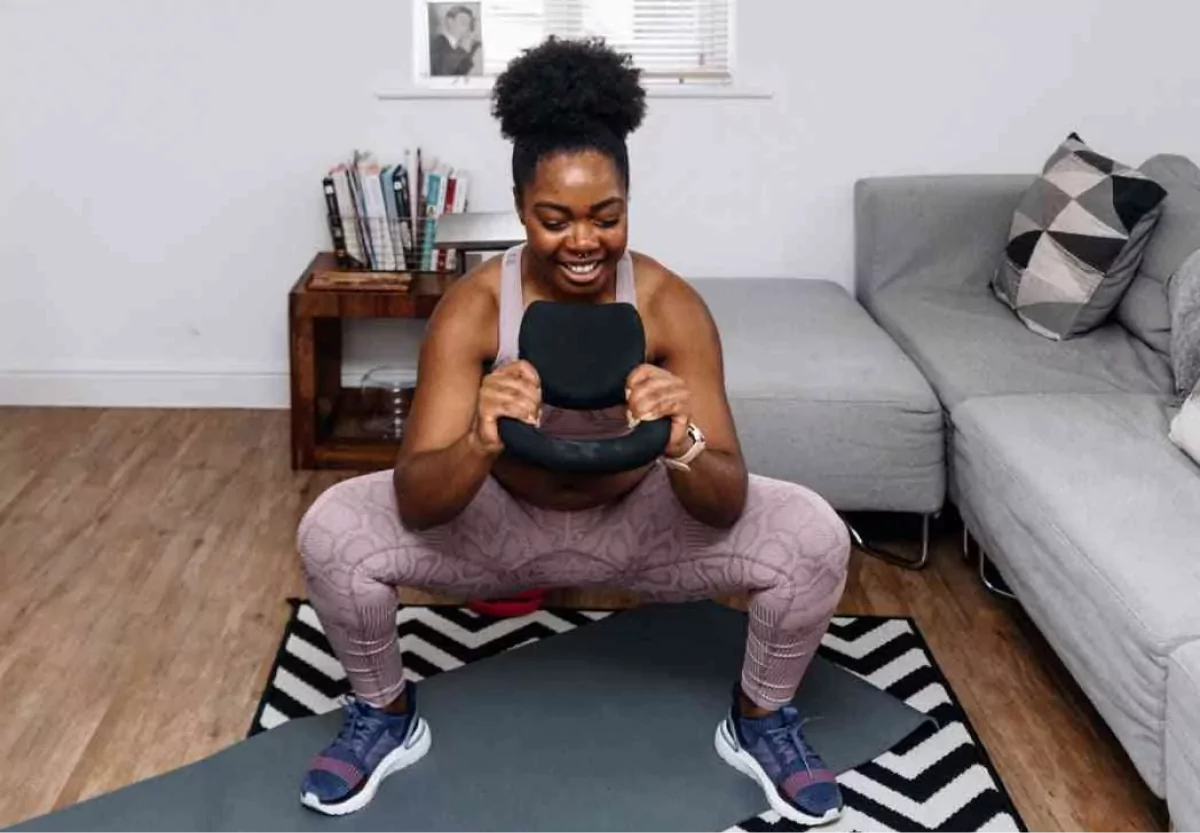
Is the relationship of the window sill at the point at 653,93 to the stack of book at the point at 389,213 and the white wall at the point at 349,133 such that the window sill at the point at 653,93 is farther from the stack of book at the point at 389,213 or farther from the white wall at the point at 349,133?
the stack of book at the point at 389,213

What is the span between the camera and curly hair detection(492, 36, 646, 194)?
1.69 meters

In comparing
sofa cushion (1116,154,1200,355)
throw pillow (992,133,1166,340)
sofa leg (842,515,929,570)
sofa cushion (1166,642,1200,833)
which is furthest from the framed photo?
sofa cushion (1166,642,1200,833)

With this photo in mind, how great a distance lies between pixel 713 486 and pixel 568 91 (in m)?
0.52

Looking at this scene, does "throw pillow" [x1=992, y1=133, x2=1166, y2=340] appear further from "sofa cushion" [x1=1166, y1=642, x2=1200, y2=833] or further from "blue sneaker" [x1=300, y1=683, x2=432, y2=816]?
"blue sneaker" [x1=300, y1=683, x2=432, y2=816]

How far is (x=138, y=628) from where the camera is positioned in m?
2.35

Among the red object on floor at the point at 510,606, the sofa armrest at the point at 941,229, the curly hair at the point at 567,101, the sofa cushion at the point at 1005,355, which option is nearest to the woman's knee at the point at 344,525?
the curly hair at the point at 567,101

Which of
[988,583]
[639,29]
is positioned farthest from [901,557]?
[639,29]

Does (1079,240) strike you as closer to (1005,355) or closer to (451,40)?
(1005,355)

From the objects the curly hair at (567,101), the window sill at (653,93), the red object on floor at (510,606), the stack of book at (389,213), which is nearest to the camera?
the curly hair at (567,101)

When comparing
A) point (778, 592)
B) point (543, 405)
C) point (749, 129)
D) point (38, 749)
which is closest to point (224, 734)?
point (38, 749)

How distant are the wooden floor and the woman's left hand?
0.73 m

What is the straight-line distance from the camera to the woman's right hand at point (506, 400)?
163 cm

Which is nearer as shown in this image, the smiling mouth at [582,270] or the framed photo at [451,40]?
the smiling mouth at [582,270]

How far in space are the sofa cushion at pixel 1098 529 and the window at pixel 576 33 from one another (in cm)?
128
